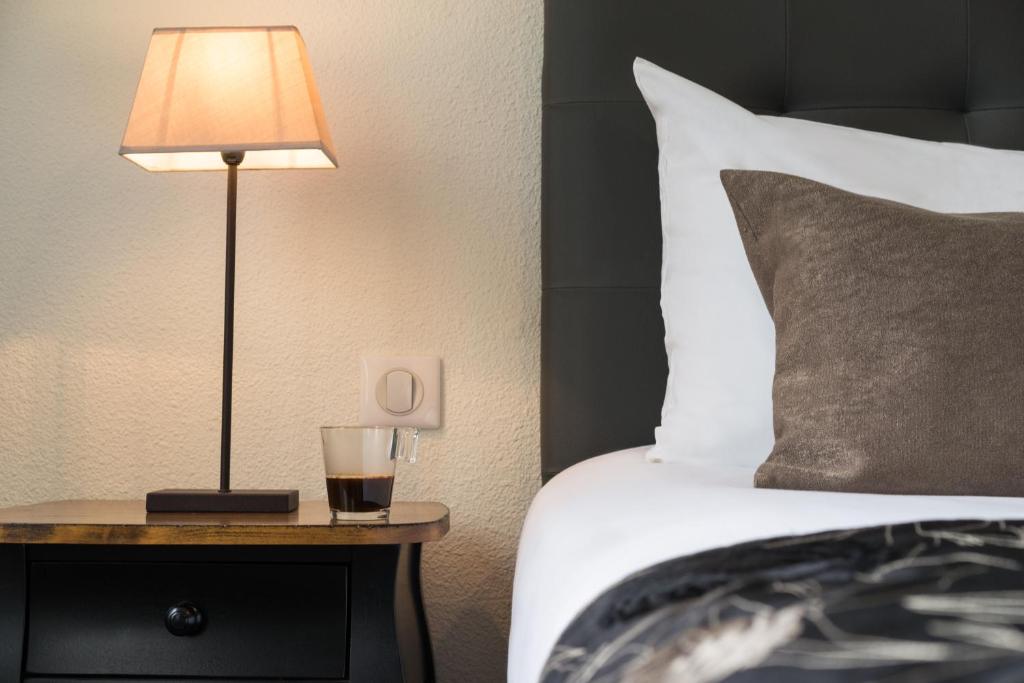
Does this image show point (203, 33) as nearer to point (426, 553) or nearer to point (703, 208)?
point (703, 208)

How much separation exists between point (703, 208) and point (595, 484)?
392 millimetres

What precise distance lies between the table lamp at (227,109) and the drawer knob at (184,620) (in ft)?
0.45

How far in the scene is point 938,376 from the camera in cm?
79

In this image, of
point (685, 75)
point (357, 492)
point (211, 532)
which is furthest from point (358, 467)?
point (685, 75)

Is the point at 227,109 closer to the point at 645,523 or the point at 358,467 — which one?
the point at 358,467

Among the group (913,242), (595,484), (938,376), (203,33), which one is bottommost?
(595,484)

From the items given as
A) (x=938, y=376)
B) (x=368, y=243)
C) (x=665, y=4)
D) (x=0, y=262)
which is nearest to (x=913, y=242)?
(x=938, y=376)

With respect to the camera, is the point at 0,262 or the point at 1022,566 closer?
the point at 1022,566

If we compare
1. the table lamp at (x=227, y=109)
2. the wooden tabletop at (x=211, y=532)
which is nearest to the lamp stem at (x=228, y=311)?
the table lamp at (x=227, y=109)

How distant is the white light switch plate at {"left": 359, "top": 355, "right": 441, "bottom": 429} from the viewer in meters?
1.46

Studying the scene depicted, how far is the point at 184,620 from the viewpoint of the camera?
1.06 metres

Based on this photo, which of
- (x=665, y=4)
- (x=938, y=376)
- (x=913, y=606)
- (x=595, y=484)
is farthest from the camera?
(x=665, y=4)

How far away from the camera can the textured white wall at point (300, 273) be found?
148cm

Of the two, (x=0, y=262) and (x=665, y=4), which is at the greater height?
(x=665, y=4)
